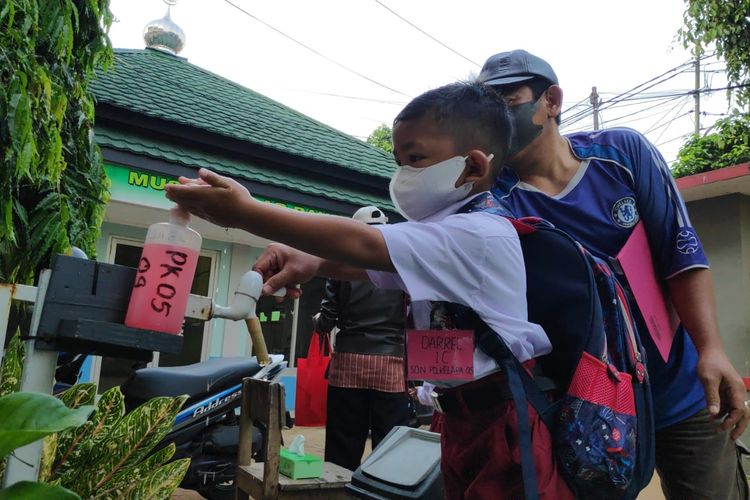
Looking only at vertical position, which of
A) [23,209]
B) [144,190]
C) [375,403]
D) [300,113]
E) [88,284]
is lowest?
[375,403]

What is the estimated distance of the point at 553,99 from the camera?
168 centimetres

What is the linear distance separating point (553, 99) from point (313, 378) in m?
4.50

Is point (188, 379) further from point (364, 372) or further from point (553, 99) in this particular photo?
point (553, 99)

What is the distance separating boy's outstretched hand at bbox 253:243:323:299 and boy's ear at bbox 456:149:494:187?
0.43 metres

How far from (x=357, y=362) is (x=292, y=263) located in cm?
251

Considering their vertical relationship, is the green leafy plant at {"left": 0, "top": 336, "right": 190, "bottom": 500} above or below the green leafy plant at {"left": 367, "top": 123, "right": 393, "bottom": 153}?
below

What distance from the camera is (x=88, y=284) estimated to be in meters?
1.27

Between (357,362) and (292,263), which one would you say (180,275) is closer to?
(292,263)

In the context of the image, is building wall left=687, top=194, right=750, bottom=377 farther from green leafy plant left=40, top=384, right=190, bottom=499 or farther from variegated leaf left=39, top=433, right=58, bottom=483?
variegated leaf left=39, top=433, right=58, bottom=483

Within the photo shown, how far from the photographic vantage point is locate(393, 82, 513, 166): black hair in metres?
1.35

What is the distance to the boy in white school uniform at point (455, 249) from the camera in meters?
1.12

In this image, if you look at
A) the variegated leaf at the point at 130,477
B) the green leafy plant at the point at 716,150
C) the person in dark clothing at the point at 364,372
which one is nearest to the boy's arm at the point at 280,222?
the variegated leaf at the point at 130,477

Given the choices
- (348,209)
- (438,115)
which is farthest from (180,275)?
(348,209)

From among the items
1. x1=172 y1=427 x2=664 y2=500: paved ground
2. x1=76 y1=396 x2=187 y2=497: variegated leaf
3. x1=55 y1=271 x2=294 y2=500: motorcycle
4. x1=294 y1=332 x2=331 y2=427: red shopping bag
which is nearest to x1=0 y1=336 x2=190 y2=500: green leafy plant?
x1=76 y1=396 x2=187 y2=497: variegated leaf
